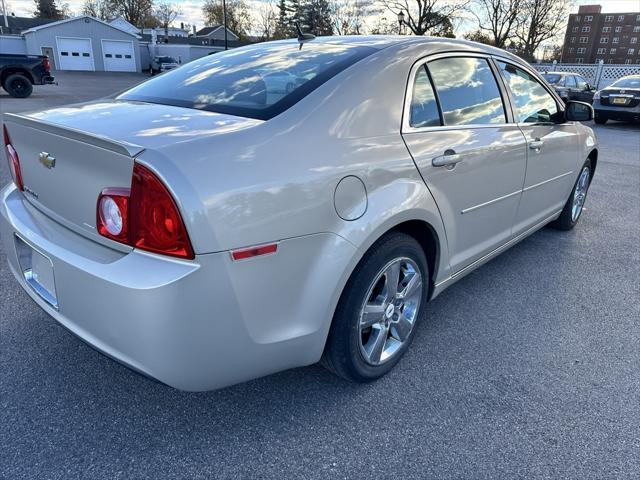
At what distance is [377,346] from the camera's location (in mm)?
2363

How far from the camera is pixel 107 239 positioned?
171 cm

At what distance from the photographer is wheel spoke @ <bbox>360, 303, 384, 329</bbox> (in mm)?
2258

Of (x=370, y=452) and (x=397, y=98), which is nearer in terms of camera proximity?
(x=370, y=452)

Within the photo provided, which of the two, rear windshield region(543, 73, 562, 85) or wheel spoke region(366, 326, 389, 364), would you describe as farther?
rear windshield region(543, 73, 562, 85)

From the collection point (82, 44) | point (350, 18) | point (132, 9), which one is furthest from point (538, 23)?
point (132, 9)

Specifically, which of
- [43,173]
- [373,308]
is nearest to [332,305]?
[373,308]

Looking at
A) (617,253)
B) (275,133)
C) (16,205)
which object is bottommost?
(617,253)

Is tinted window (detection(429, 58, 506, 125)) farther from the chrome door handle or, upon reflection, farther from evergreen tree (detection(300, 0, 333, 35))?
evergreen tree (detection(300, 0, 333, 35))

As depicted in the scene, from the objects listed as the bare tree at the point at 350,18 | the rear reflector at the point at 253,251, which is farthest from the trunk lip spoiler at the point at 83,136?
the bare tree at the point at 350,18

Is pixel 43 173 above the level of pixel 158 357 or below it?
above

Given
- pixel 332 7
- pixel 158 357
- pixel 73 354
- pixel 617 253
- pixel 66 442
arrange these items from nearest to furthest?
pixel 158 357, pixel 66 442, pixel 73 354, pixel 617 253, pixel 332 7

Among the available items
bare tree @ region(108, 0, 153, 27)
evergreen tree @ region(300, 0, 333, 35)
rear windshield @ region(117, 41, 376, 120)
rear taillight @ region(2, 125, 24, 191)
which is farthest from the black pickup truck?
bare tree @ region(108, 0, 153, 27)

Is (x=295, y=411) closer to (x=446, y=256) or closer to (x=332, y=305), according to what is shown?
(x=332, y=305)

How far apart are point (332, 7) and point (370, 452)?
191 feet
